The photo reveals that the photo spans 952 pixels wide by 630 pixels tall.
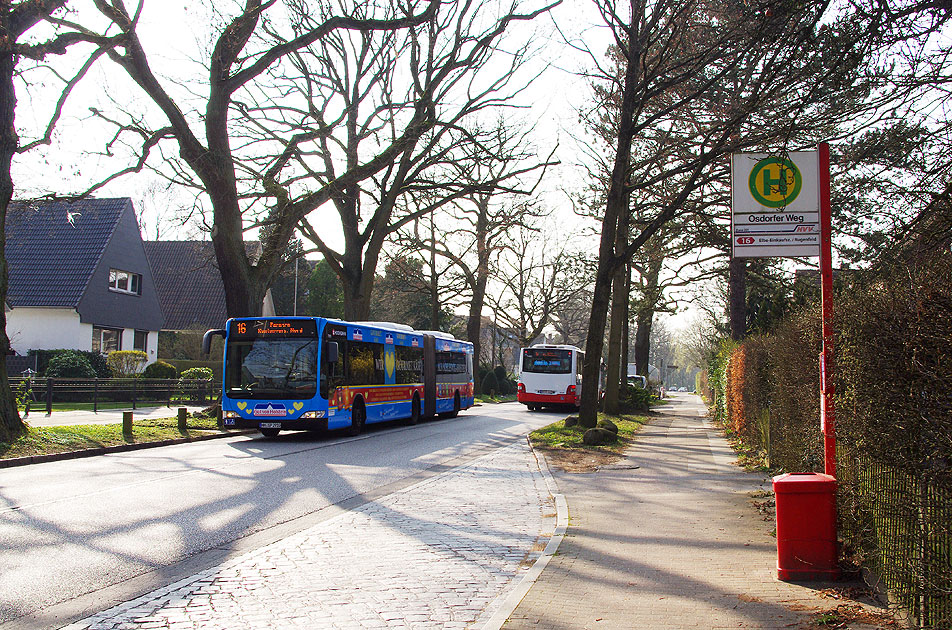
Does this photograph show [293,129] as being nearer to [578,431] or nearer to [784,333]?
[578,431]

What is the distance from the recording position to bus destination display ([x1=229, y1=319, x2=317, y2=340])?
19.0 meters

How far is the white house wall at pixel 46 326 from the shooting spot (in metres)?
34.7

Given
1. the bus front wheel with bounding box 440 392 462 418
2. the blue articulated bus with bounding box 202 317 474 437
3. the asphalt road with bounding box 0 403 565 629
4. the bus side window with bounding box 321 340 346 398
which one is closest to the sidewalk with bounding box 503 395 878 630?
the asphalt road with bounding box 0 403 565 629

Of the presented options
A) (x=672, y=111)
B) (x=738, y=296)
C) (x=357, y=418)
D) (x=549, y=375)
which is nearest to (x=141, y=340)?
(x=549, y=375)

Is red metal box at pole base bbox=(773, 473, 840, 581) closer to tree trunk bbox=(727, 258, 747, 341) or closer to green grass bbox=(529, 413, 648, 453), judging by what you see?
green grass bbox=(529, 413, 648, 453)

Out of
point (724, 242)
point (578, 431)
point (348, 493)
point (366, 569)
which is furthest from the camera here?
point (724, 242)

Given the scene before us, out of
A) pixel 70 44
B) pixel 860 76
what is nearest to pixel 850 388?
pixel 860 76

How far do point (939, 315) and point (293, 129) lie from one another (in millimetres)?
24233

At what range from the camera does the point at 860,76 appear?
7621mm

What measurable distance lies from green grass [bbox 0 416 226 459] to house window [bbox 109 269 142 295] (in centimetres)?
1971

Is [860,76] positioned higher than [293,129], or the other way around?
[293,129]

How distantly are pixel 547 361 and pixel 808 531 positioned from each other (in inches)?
1159

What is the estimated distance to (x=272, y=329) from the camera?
62.4 ft

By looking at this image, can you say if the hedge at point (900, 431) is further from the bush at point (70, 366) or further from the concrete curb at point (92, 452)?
the bush at point (70, 366)
